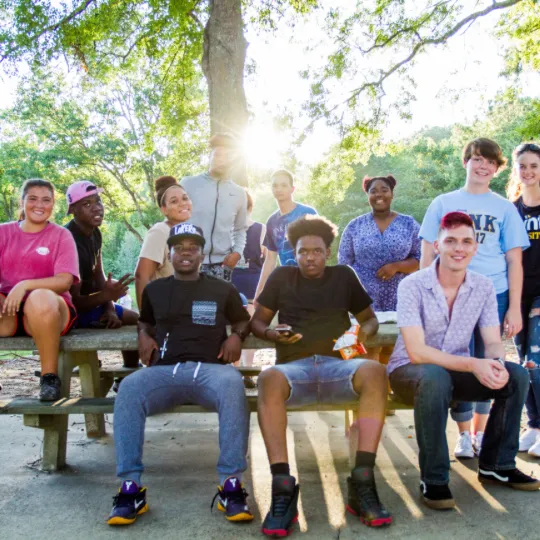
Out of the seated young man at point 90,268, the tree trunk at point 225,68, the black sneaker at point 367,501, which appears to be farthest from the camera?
the tree trunk at point 225,68

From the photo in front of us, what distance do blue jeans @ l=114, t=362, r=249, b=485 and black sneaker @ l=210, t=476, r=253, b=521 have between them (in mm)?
48

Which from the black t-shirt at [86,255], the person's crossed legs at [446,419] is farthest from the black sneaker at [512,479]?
the black t-shirt at [86,255]

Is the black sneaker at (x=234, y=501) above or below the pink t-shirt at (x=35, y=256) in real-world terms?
below

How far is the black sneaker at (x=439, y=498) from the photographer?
11.1ft

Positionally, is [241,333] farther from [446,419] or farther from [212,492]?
[446,419]

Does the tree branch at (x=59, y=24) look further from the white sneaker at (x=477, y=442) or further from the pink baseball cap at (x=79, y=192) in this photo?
the white sneaker at (x=477, y=442)

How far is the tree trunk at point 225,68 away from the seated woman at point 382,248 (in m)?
4.74

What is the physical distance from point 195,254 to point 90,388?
1720mm

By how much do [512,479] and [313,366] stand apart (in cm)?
141

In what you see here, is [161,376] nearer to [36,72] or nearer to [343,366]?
[343,366]

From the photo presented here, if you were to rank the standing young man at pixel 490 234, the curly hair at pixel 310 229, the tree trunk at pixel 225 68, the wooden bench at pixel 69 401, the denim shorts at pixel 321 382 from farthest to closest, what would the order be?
the tree trunk at pixel 225 68 < the standing young man at pixel 490 234 < the curly hair at pixel 310 229 < the wooden bench at pixel 69 401 < the denim shorts at pixel 321 382

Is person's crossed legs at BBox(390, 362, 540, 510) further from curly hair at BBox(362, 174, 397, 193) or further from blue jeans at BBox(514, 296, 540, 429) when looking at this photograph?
curly hair at BBox(362, 174, 397, 193)

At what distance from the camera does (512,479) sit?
3.65 metres

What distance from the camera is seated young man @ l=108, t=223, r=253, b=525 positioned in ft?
10.9
